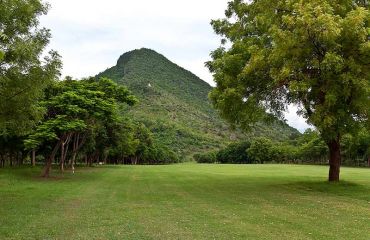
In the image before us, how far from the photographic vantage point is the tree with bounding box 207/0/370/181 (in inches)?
827

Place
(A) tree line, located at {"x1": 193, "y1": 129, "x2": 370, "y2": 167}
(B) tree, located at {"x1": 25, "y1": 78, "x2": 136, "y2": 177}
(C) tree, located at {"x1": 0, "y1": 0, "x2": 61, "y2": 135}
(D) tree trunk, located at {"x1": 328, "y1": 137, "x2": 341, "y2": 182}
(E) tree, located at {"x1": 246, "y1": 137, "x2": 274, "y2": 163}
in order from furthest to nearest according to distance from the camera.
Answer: (E) tree, located at {"x1": 246, "y1": 137, "x2": 274, "y2": 163}
(A) tree line, located at {"x1": 193, "y1": 129, "x2": 370, "y2": 167}
(B) tree, located at {"x1": 25, "y1": 78, "x2": 136, "y2": 177}
(D) tree trunk, located at {"x1": 328, "y1": 137, "x2": 341, "y2": 182}
(C) tree, located at {"x1": 0, "y1": 0, "x2": 61, "y2": 135}

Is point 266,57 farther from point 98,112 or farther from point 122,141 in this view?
point 122,141

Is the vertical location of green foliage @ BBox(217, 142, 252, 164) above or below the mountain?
below

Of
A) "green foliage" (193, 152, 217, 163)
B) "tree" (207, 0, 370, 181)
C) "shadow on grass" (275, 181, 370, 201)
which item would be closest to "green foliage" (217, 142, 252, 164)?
"green foliage" (193, 152, 217, 163)

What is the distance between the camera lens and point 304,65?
74.4 ft

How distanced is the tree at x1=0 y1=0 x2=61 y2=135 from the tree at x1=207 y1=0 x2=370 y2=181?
10.5 m

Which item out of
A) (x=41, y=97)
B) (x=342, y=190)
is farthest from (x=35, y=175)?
(x=342, y=190)

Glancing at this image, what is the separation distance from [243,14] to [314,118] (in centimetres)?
1142

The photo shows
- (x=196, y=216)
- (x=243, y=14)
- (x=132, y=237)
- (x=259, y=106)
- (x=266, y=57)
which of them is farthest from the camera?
(x=243, y=14)

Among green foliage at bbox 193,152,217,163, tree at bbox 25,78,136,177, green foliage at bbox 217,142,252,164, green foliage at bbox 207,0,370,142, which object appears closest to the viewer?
green foliage at bbox 207,0,370,142

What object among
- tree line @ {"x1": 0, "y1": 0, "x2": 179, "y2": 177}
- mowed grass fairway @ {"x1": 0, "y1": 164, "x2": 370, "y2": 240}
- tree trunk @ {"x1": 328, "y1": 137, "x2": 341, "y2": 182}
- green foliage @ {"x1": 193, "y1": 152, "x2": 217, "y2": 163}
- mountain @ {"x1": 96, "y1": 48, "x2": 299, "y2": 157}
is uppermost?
mountain @ {"x1": 96, "y1": 48, "x2": 299, "y2": 157}

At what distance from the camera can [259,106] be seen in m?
27.7

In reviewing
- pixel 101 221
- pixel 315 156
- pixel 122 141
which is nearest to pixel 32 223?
pixel 101 221

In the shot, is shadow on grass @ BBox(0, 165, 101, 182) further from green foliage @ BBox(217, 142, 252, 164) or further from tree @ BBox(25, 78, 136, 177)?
green foliage @ BBox(217, 142, 252, 164)
